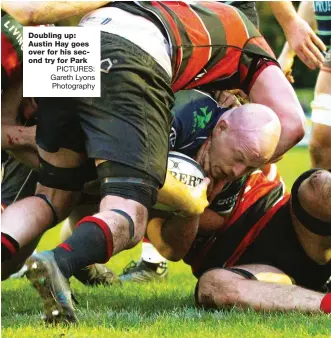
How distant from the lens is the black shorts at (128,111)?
3811 millimetres

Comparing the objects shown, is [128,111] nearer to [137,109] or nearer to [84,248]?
[137,109]

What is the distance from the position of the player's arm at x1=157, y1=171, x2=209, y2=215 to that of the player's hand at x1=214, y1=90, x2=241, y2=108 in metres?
0.59

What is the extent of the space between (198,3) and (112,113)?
911 millimetres

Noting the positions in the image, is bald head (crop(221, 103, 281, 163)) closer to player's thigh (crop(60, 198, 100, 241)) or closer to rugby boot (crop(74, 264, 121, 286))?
player's thigh (crop(60, 198, 100, 241))

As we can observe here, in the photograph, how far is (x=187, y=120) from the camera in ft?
14.3

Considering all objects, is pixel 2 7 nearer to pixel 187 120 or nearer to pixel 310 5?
pixel 187 120

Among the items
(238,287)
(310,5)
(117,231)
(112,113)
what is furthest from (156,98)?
(310,5)

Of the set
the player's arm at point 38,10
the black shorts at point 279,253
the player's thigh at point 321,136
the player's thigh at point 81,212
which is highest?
the player's arm at point 38,10

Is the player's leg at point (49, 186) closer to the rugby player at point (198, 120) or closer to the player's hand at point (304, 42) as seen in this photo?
the rugby player at point (198, 120)

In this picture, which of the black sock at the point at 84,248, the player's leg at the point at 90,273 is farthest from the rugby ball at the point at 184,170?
the player's leg at the point at 90,273

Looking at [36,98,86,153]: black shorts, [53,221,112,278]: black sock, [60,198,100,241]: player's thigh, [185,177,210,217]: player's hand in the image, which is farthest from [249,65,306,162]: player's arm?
[53,221,112,278]: black sock

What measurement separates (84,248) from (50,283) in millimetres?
213

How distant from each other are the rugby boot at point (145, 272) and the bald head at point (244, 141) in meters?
1.41

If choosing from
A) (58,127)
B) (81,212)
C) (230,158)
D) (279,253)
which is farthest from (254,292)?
(81,212)
